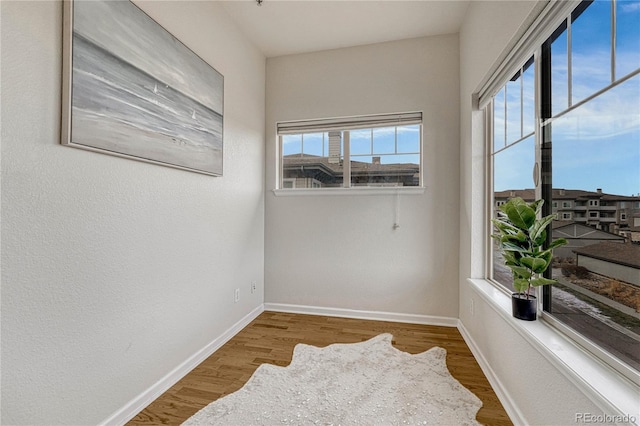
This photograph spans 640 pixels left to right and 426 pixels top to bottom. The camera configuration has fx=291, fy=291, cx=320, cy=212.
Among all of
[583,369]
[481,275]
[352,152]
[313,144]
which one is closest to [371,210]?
[352,152]

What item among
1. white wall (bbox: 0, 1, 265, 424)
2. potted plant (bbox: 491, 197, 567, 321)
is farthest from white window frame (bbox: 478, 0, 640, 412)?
white wall (bbox: 0, 1, 265, 424)

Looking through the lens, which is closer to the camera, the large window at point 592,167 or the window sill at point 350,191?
the large window at point 592,167

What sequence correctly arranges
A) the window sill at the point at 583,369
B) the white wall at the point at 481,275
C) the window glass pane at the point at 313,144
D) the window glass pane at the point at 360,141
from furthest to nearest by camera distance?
the window glass pane at the point at 313,144, the window glass pane at the point at 360,141, the white wall at the point at 481,275, the window sill at the point at 583,369

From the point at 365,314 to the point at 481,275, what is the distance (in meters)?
1.19

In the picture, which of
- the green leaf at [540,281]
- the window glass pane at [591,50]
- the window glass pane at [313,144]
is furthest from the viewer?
the window glass pane at [313,144]

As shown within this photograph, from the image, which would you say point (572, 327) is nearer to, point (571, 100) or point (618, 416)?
point (618, 416)

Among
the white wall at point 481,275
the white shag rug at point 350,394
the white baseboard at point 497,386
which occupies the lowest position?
the white shag rug at point 350,394

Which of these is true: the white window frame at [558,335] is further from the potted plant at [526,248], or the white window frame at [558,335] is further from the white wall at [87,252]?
the white wall at [87,252]

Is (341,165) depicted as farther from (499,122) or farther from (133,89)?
(133,89)

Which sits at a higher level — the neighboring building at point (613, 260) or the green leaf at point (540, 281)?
the neighboring building at point (613, 260)

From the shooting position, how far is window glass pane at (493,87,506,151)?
209 centimetres

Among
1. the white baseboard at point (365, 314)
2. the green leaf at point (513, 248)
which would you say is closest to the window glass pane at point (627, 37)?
the green leaf at point (513, 248)

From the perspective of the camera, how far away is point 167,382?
6.10 feet

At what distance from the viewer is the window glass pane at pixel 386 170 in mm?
2990
